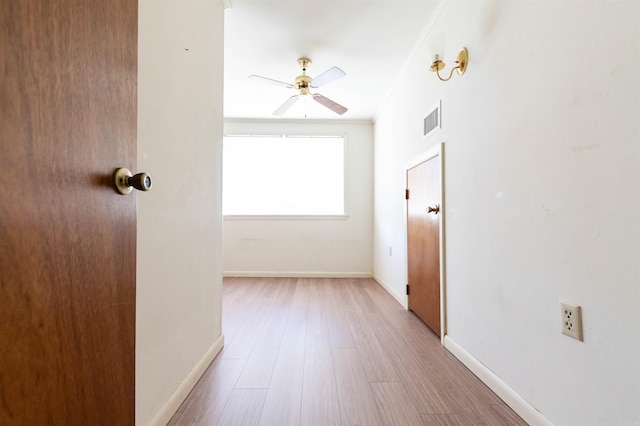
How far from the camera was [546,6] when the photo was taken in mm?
1176

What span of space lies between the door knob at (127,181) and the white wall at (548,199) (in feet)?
4.41

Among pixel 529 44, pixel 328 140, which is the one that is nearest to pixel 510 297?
pixel 529 44

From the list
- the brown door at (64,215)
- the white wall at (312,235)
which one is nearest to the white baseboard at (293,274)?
the white wall at (312,235)

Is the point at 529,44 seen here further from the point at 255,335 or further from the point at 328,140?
the point at 328,140

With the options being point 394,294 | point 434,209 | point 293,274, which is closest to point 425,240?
point 434,209

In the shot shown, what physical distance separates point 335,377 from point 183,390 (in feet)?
2.51

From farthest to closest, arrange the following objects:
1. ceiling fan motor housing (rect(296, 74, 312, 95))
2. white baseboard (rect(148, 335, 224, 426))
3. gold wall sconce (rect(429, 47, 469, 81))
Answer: ceiling fan motor housing (rect(296, 74, 312, 95))
gold wall sconce (rect(429, 47, 469, 81))
white baseboard (rect(148, 335, 224, 426))

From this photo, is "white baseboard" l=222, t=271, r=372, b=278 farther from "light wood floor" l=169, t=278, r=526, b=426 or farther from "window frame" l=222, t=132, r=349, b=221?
"light wood floor" l=169, t=278, r=526, b=426

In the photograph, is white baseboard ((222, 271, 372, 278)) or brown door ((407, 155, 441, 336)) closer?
brown door ((407, 155, 441, 336))

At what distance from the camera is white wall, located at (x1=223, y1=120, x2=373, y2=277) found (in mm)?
4406

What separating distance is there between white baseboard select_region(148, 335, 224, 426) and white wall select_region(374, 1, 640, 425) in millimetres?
1536

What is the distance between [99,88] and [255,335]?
6.52ft

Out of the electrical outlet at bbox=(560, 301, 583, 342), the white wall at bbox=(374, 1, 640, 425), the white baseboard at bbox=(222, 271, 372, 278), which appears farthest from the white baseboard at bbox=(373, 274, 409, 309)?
the electrical outlet at bbox=(560, 301, 583, 342)

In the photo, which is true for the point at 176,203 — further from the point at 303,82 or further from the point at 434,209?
the point at 303,82
